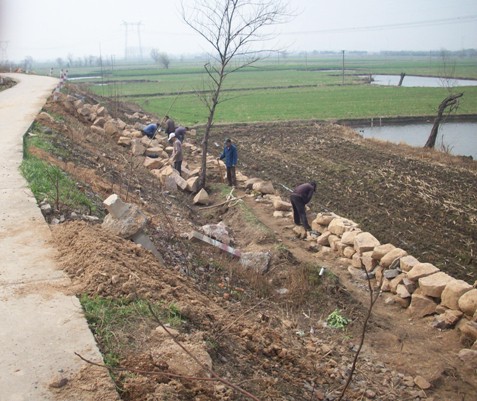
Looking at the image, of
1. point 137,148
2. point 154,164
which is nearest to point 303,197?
point 154,164

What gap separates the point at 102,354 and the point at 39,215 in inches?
143

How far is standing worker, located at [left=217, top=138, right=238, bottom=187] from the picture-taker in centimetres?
1315

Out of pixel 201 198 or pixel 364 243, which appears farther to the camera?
pixel 201 198

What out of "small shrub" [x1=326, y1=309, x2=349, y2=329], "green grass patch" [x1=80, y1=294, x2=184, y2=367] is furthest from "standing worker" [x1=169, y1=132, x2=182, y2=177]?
"green grass patch" [x1=80, y1=294, x2=184, y2=367]

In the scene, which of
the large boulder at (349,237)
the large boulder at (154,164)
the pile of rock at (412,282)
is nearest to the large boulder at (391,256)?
the pile of rock at (412,282)

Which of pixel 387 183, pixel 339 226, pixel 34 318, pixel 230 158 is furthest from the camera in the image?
pixel 387 183

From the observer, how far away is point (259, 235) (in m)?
9.84

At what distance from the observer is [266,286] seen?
7.85 metres

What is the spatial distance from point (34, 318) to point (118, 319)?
79 cm

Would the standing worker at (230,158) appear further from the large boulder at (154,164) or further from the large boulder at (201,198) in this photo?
the large boulder at (154,164)

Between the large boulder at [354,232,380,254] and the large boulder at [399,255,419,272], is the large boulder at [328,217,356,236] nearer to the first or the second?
the large boulder at [354,232,380,254]

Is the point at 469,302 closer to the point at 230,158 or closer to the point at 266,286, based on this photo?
the point at 266,286

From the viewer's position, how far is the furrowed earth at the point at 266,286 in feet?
14.2

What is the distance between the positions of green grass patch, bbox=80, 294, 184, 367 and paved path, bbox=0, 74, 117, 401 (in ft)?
0.31
